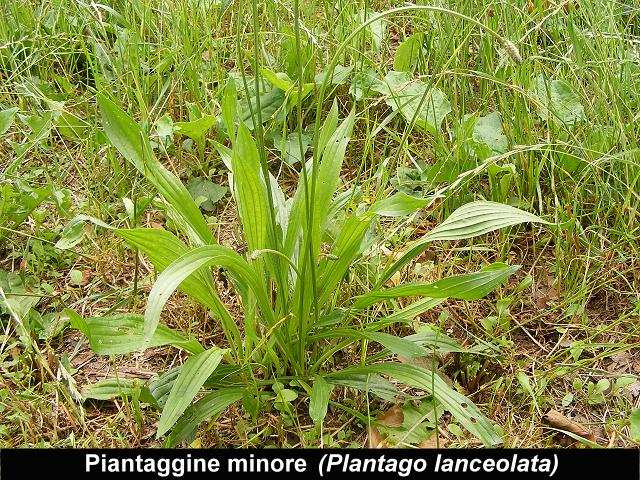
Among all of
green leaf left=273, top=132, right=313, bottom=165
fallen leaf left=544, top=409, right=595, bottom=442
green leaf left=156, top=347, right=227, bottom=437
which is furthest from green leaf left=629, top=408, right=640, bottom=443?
green leaf left=273, top=132, right=313, bottom=165

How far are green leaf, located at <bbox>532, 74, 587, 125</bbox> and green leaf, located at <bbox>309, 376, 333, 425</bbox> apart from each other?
0.99 metres

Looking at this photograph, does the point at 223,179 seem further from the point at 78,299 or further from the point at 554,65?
the point at 554,65

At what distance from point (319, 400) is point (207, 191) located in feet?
2.62

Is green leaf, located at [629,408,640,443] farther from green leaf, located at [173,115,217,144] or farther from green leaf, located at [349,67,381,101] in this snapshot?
green leaf, located at [173,115,217,144]

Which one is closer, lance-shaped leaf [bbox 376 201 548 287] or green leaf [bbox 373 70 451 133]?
lance-shaped leaf [bbox 376 201 548 287]

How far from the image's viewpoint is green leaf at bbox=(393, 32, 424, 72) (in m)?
2.20

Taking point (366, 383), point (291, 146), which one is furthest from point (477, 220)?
point (291, 146)

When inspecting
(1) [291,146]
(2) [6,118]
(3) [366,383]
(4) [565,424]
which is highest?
(2) [6,118]

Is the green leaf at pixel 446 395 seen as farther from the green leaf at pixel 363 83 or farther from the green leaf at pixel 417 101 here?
the green leaf at pixel 363 83

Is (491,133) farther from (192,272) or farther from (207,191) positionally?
(192,272)

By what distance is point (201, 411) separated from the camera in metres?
1.44

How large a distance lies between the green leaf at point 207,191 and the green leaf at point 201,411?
2.15 feet

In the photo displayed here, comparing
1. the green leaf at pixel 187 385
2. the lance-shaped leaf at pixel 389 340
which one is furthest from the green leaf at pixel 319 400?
the green leaf at pixel 187 385

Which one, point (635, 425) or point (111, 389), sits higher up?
point (111, 389)
